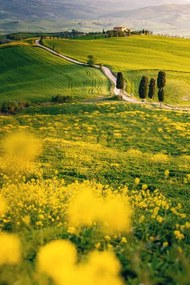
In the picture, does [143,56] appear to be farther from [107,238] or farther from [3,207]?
[107,238]

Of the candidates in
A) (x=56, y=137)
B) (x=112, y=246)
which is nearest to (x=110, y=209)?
(x=112, y=246)

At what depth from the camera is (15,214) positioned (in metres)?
15.3

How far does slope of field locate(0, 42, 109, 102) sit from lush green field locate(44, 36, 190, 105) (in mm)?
8088

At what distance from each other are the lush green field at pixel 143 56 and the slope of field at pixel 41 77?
8088 mm

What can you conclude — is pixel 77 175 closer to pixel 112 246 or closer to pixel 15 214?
pixel 15 214

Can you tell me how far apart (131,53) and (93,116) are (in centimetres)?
8824

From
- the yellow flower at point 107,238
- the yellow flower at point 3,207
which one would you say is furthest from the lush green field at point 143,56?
the yellow flower at point 107,238

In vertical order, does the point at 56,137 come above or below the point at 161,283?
below

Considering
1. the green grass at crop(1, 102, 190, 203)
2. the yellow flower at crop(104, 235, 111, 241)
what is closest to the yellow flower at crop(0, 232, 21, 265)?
the yellow flower at crop(104, 235, 111, 241)

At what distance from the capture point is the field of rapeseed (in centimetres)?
996

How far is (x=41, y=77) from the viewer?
103 metres

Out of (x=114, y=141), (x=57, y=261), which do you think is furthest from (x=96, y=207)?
(x=114, y=141)

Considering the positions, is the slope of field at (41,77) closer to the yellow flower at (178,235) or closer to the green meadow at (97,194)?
the green meadow at (97,194)

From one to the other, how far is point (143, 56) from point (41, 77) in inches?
1560
